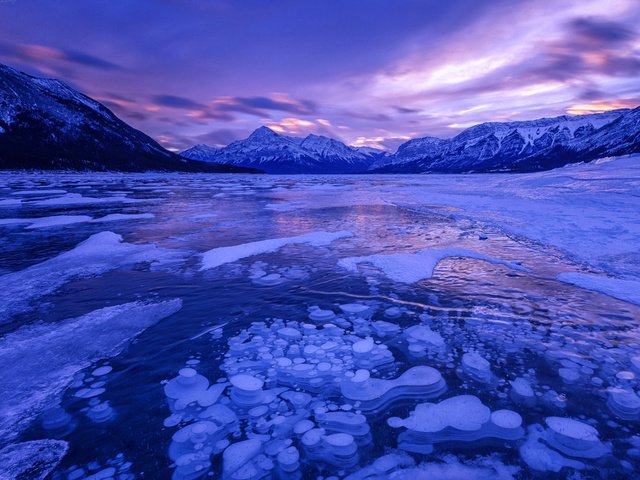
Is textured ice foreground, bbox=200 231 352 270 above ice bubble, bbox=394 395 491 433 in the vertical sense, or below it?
above

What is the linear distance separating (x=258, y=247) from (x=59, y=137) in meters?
201

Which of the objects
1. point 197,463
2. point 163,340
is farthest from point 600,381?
point 163,340

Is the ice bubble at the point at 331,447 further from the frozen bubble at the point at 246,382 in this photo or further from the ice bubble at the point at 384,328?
the ice bubble at the point at 384,328

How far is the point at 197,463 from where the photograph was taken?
8.46ft

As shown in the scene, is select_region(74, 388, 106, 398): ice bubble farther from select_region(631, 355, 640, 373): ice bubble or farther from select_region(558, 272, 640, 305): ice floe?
select_region(558, 272, 640, 305): ice floe

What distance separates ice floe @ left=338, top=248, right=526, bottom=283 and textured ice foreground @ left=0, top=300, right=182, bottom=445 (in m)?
4.01

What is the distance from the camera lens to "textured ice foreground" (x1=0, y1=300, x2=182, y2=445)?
317cm

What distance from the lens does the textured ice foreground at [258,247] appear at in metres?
8.10

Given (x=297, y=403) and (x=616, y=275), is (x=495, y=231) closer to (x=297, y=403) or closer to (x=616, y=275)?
(x=616, y=275)

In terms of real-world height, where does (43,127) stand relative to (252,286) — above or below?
above

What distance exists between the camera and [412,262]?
24.7 ft

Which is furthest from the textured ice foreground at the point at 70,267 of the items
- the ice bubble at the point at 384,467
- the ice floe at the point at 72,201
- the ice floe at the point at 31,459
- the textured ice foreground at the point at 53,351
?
the ice floe at the point at 72,201

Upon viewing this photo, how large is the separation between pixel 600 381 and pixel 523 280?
3.26m

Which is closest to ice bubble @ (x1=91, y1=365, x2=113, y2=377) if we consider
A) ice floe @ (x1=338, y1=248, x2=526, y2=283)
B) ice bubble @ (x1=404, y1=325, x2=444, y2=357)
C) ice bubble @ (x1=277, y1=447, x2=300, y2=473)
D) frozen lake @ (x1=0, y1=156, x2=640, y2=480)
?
frozen lake @ (x1=0, y1=156, x2=640, y2=480)
